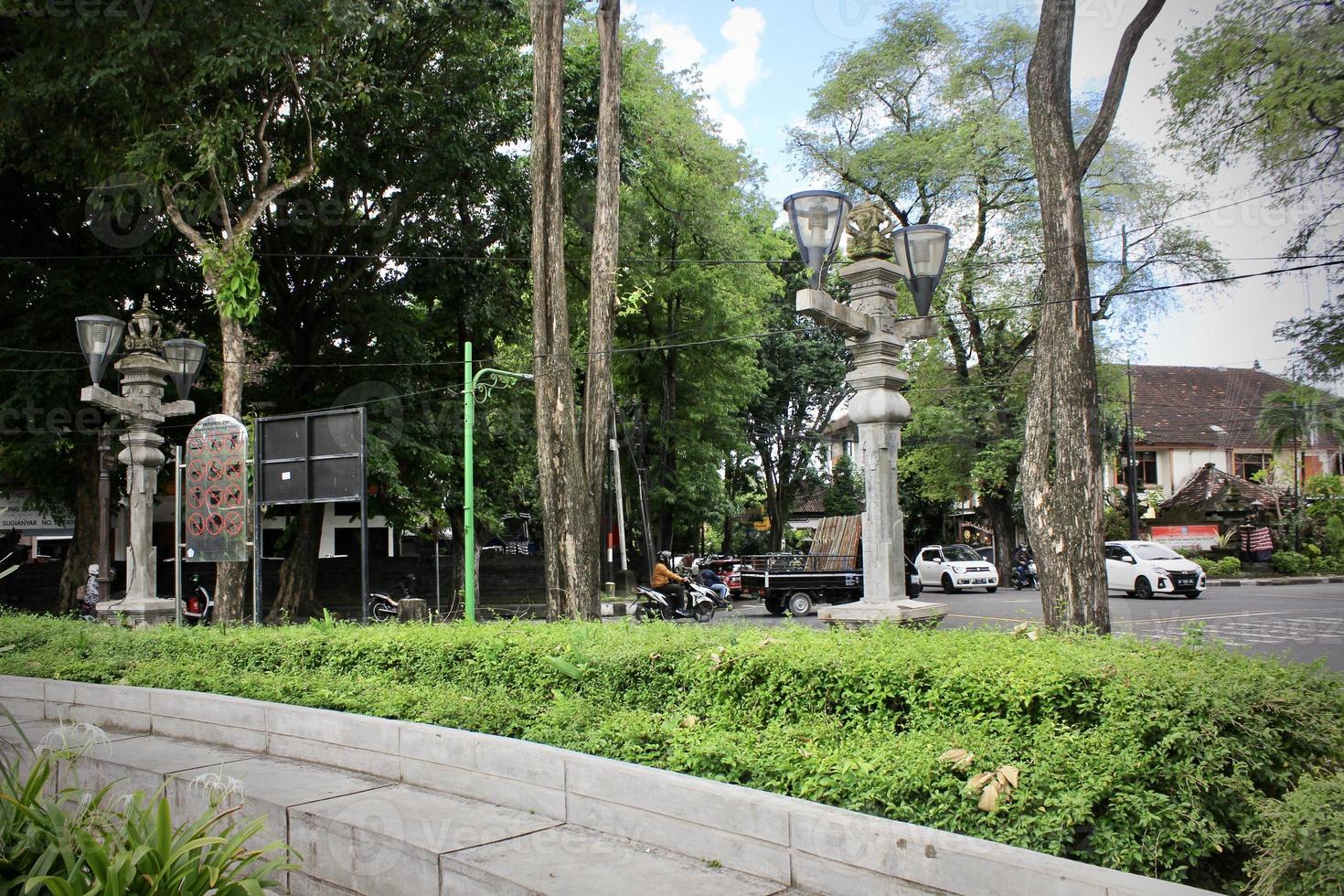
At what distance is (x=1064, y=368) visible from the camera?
31.0ft

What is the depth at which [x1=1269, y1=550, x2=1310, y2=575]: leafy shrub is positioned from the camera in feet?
107

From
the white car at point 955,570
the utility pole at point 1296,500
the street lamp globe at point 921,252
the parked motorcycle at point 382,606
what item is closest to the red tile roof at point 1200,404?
the utility pole at point 1296,500

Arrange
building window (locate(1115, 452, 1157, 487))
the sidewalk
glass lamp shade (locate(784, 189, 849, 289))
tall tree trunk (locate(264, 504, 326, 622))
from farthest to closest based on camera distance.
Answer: building window (locate(1115, 452, 1157, 487))
tall tree trunk (locate(264, 504, 326, 622))
glass lamp shade (locate(784, 189, 849, 289))
the sidewalk

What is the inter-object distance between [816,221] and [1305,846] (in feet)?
18.9

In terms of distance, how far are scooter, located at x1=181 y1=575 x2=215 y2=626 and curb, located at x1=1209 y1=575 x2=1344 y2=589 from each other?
28948 mm

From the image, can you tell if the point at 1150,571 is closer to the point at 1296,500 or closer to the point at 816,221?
the point at 1296,500

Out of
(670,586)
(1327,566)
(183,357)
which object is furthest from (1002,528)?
(183,357)

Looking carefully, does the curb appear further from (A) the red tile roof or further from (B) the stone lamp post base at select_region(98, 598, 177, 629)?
(B) the stone lamp post base at select_region(98, 598, 177, 629)

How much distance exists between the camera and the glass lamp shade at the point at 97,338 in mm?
11250

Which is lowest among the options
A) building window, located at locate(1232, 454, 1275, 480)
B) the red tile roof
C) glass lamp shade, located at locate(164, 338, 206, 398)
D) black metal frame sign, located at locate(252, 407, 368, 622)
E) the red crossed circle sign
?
the red crossed circle sign

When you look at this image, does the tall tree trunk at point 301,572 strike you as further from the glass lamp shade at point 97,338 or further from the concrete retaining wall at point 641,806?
the concrete retaining wall at point 641,806

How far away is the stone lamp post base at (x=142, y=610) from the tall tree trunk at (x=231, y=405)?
1368mm

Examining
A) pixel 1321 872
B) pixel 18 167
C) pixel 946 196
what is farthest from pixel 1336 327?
pixel 18 167

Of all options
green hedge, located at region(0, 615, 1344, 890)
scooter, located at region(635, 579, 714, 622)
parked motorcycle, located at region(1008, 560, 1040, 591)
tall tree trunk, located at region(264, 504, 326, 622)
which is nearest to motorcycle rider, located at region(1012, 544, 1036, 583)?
parked motorcycle, located at region(1008, 560, 1040, 591)
